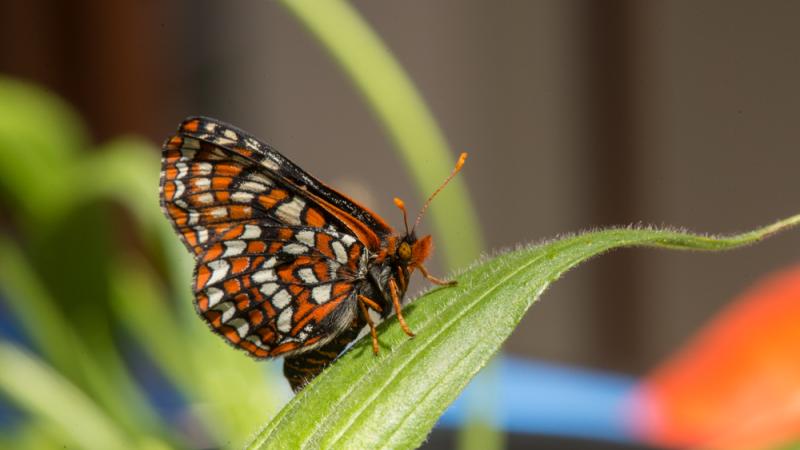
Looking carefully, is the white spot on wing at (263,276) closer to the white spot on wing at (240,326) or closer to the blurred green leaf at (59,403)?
the white spot on wing at (240,326)

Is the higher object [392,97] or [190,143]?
[392,97]

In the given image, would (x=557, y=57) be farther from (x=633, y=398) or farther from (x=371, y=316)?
(x=371, y=316)

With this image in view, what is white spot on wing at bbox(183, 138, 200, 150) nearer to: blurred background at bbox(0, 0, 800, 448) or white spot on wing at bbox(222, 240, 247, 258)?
white spot on wing at bbox(222, 240, 247, 258)

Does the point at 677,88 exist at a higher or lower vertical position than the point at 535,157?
higher

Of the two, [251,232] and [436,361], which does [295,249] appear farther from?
[436,361]

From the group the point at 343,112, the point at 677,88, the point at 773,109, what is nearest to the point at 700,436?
the point at 773,109

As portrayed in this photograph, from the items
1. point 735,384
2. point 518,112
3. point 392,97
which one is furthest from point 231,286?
point 518,112
